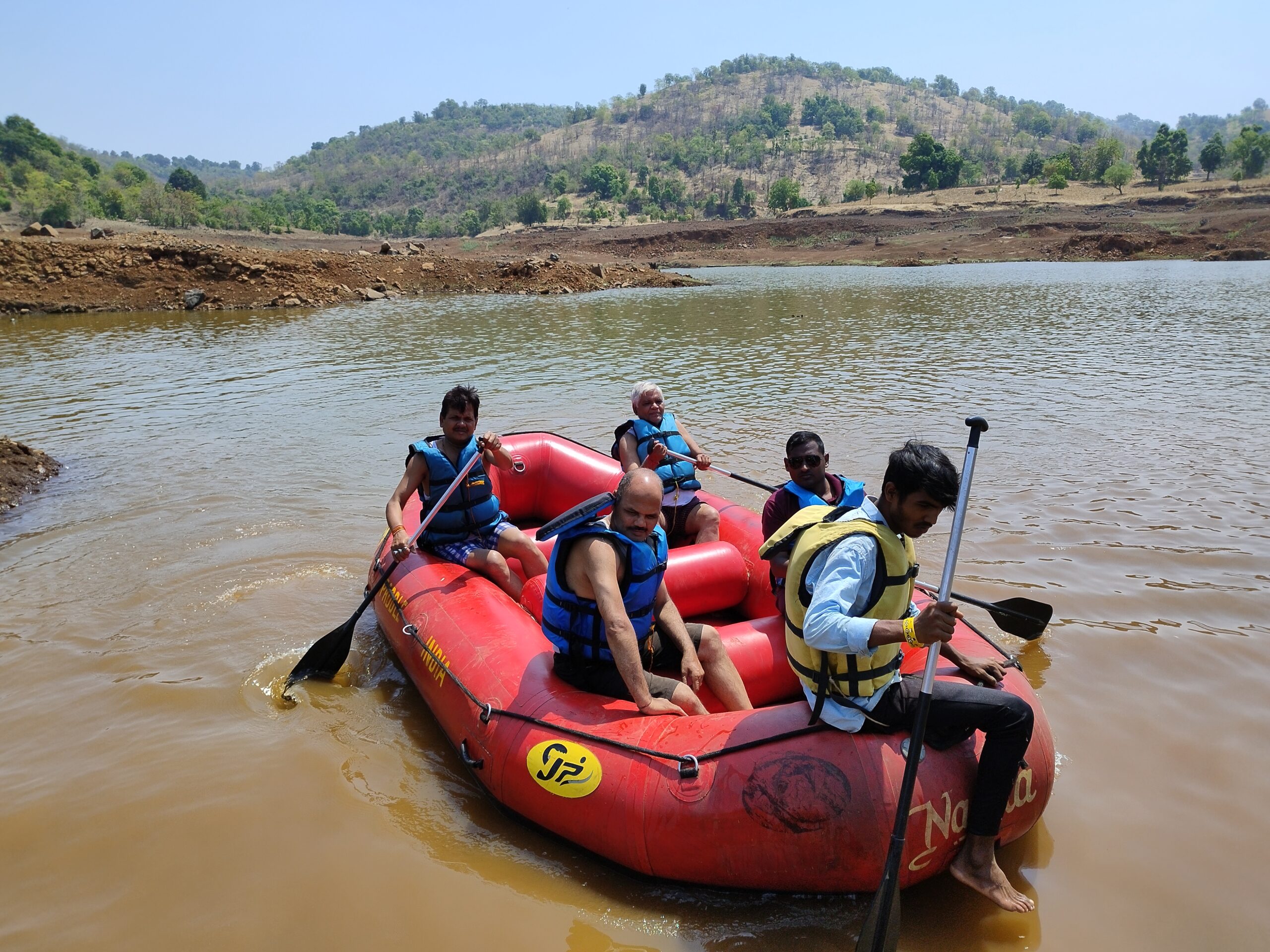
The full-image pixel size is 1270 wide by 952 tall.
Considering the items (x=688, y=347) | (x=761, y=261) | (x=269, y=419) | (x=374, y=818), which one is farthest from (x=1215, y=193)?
(x=374, y=818)

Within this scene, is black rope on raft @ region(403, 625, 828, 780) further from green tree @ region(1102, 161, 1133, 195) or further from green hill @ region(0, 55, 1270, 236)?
green tree @ region(1102, 161, 1133, 195)

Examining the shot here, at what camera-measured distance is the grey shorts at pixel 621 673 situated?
A: 3705 millimetres

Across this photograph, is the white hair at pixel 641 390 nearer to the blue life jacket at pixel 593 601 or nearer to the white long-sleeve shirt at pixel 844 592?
the blue life jacket at pixel 593 601

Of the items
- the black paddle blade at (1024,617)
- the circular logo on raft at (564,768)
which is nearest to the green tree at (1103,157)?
the black paddle blade at (1024,617)

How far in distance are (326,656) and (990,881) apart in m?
3.82

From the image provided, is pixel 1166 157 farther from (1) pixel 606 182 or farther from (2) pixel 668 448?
(2) pixel 668 448

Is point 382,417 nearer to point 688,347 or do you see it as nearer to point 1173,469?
point 688,347

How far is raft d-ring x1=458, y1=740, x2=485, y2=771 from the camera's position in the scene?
384 centimetres

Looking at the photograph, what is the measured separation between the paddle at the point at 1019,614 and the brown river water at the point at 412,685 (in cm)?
46

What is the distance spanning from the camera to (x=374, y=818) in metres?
3.86

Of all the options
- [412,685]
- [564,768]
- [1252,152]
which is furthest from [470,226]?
[564,768]

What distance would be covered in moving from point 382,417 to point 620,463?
6.61 meters

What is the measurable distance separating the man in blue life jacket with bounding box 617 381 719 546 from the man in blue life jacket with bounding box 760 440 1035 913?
242cm

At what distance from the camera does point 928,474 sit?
8.75 ft
